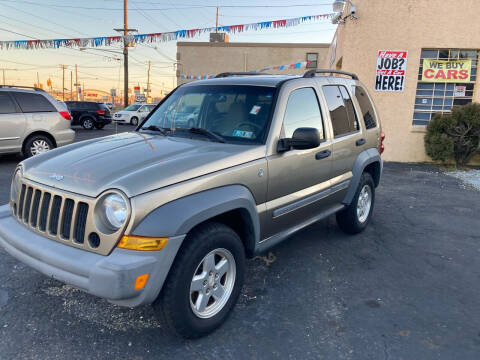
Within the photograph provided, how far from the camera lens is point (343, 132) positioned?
4.32m

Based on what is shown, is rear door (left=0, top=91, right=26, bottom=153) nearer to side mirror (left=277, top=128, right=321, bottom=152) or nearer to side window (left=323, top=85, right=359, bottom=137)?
side window (left=323, top=85, right=359, bottom=137)

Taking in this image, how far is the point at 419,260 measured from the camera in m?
4.30

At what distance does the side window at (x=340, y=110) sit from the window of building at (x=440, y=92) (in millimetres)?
7400

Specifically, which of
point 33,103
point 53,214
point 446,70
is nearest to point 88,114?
point 33,103

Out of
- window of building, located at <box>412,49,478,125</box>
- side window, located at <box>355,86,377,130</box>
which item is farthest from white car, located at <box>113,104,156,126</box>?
side window, located at <box>355,86,377,130</box>

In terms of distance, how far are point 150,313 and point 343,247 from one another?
251cm

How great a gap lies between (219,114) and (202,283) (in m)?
1.61

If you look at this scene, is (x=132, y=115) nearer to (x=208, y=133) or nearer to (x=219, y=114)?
(x=219, y=114)

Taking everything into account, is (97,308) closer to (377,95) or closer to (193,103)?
(193,103)

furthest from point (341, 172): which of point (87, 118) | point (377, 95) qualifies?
point (87, 118)

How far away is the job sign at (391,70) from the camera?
10742 millimetres

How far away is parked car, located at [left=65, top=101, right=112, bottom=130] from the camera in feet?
70.7

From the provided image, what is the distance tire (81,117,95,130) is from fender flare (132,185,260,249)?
20839 mm

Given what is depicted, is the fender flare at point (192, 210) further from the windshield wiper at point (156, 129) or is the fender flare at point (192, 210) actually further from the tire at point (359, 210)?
the tire at point (359, 210)
